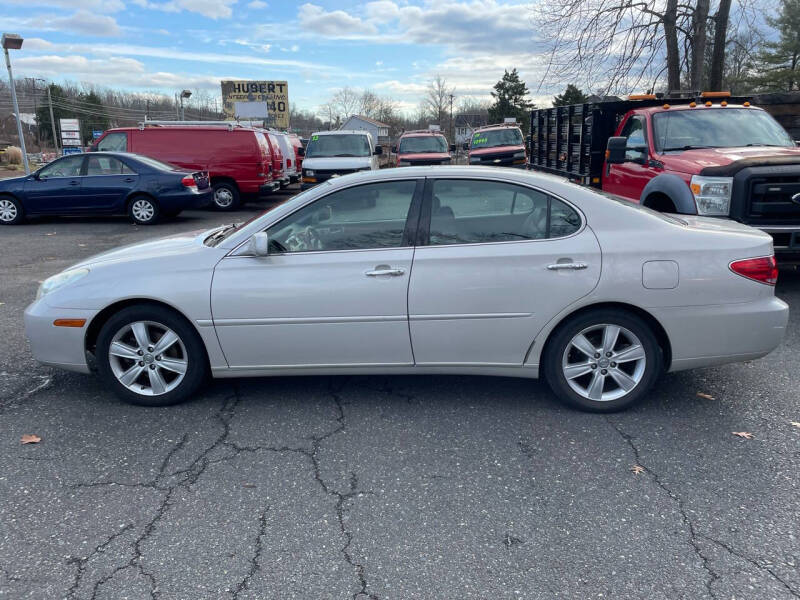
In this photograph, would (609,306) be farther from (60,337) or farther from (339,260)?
(60,337)

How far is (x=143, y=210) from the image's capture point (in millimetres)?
13711

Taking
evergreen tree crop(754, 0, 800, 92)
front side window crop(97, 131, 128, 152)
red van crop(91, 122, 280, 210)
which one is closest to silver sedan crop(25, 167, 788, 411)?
red van crop(91, 122, 280, 210)

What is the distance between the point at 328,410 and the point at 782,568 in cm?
260

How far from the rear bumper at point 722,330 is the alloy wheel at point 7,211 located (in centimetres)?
1437

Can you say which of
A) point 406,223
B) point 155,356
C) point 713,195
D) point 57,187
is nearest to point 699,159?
point 713,195

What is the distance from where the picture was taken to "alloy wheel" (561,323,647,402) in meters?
3.96

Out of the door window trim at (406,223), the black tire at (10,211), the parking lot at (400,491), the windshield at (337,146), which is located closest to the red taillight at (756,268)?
the parking lot at (400,491)

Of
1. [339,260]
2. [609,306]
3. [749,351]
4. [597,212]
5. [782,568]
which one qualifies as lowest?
[782,568]

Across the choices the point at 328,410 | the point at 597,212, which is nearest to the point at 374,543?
the point at 328,410

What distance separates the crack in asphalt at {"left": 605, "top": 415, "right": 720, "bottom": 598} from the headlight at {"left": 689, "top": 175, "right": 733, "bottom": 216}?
3.66 meters

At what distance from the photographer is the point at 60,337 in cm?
414

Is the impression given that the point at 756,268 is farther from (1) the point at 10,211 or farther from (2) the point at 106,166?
(1) the point at 10,211

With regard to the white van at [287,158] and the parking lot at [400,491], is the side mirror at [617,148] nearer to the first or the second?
the parking lot at [400,491]

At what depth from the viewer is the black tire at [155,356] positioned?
407 cm
